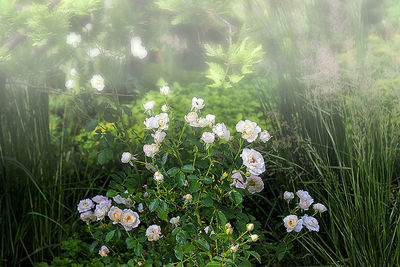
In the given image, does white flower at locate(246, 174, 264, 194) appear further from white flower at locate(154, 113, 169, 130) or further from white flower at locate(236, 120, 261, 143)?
white flower at locate(154, 113, 169, 130)

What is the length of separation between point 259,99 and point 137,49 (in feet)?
2.37

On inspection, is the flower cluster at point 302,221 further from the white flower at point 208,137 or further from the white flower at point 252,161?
the white flower at point 208,137

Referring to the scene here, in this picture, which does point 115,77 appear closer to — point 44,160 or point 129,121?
point 44,160

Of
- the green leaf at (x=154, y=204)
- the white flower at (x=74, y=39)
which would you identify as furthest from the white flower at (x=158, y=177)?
the white flower at (x=74, y=39)

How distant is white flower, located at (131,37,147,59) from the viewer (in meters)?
2.37

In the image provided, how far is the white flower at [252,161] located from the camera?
1.41m

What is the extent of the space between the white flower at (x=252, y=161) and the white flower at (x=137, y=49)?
1.16 meters

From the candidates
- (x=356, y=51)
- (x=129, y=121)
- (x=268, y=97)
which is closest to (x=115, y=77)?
(x=268, y=97)

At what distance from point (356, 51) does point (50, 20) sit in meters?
1.45

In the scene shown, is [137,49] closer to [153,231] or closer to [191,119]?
[191,119]

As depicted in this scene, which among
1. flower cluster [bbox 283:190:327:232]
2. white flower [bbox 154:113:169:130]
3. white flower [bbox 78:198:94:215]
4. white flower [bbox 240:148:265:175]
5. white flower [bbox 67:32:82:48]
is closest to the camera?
white flower [bbox 240:148:265:175]

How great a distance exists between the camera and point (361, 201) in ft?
5.70

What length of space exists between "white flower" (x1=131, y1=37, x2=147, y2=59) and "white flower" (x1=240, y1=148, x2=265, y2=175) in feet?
3.80

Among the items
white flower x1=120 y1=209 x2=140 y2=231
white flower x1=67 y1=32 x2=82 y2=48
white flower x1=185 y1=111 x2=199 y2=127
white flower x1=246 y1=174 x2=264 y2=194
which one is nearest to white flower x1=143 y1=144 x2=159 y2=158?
white flower x1=185 y1=111 x2=199 y2=127
